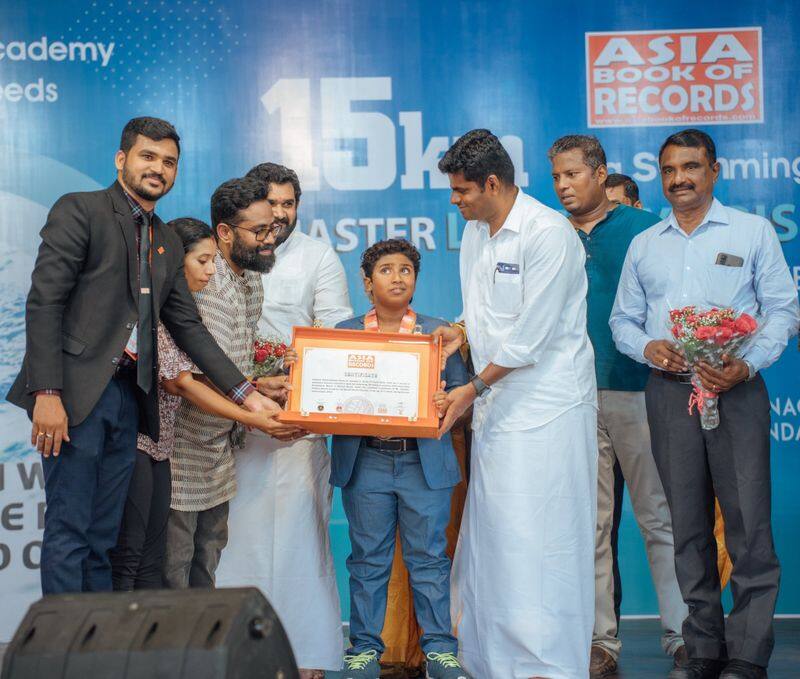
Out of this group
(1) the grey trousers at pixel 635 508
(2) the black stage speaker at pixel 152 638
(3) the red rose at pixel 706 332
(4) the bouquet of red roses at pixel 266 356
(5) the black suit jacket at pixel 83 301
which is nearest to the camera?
(2) the black stage speaker at pixel 152 638

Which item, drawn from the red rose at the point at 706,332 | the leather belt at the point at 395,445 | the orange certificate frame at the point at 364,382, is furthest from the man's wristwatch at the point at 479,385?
the red rose at the point at 706,332

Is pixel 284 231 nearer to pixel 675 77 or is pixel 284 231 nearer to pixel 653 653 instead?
pixel 675 77

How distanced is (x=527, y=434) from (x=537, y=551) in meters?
0.44

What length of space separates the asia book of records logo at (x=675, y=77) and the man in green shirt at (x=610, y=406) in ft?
3.15

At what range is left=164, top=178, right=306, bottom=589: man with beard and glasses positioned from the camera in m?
4.02

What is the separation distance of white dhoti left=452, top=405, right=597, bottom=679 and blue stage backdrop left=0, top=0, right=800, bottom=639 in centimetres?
188

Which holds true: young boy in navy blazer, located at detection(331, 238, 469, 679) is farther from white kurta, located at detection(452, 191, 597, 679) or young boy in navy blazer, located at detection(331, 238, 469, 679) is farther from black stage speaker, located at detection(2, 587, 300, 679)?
black stage speaker, located at detection(2, 587, 300, 679)

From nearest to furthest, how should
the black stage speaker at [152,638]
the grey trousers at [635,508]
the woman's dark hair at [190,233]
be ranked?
1. the black stage speaker at [152,638]
2. the woman's dark hair at [190,233]
3. the grey trousers at [635,508]

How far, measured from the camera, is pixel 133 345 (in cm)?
365

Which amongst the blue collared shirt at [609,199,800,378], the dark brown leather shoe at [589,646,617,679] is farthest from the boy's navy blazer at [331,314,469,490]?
the dark brown leather shoe at [589,646,617,679]

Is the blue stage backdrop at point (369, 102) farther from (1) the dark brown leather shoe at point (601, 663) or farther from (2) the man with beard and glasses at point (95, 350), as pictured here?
(2) the man with beard and glasses at point (95, 350)

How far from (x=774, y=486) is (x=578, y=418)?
2102 mm

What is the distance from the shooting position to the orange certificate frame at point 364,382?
3936 millimetres

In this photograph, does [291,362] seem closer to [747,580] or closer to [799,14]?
[747,580]
